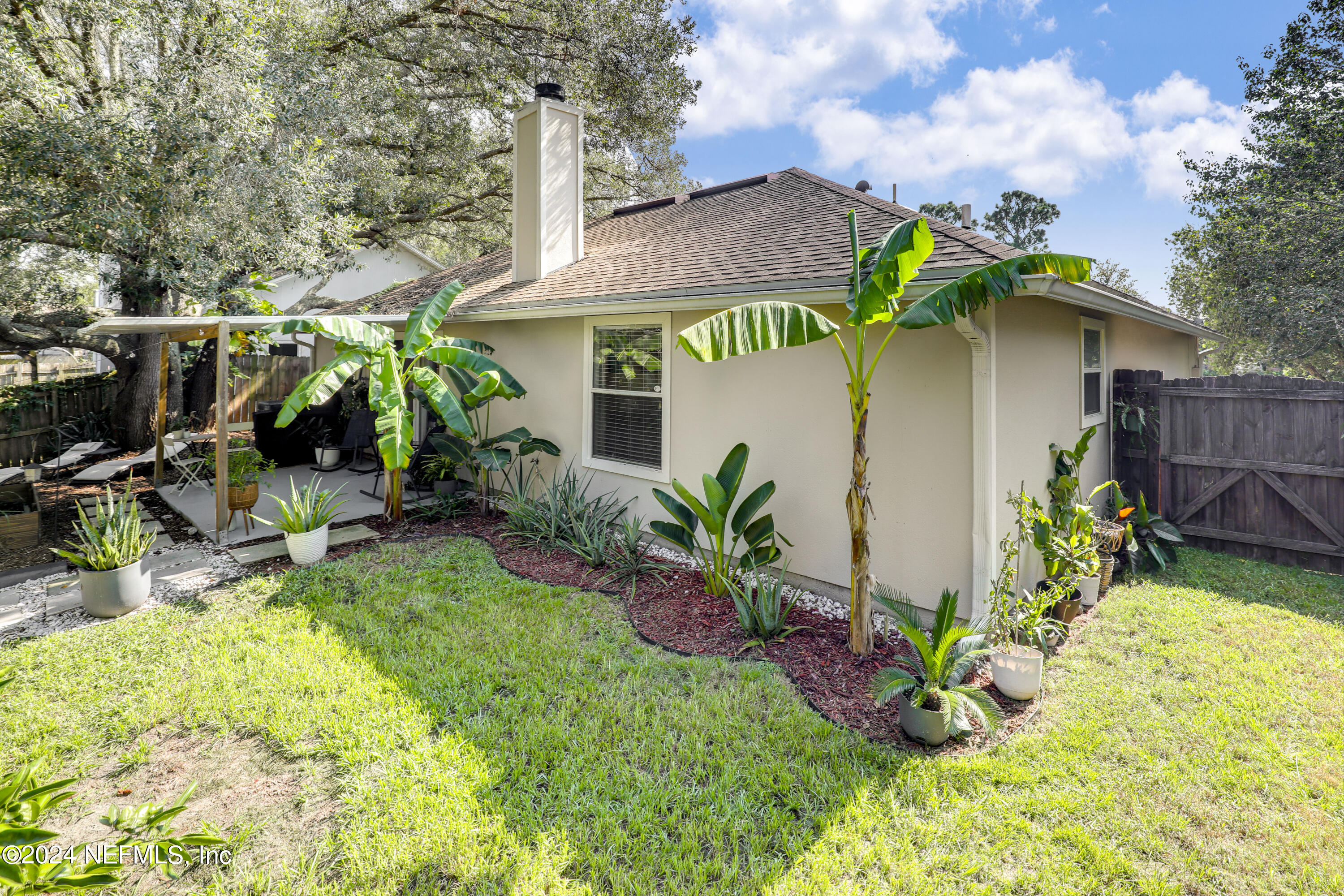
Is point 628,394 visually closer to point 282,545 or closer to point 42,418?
point 282,545

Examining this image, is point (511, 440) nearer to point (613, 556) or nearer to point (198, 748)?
point (613, 556)

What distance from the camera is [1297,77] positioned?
12859 mm

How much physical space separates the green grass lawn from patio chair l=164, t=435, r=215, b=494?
479cm

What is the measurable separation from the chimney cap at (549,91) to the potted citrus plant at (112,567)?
25.4 feet

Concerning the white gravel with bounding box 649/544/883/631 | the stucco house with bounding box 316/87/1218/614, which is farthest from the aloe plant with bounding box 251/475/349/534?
the white gravel with bounding box 649/544/883/631

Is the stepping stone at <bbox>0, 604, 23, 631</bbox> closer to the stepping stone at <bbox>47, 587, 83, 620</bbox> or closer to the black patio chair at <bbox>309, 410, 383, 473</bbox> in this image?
the stepping stone at <bbox>47, 587, 83, 620</bbox>

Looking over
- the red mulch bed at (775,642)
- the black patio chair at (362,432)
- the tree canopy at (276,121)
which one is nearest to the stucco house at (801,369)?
the red mulch bed at (775,642)

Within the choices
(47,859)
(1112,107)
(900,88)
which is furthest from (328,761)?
(1112,107)

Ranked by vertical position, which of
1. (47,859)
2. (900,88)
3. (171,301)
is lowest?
(47,859)

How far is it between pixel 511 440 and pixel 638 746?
5.15 metres

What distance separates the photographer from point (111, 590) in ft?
17.2

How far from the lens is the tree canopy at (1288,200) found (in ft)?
40.5

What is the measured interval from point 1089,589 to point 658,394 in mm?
4655

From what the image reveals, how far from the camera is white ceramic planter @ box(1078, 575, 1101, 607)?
551 centimetres
